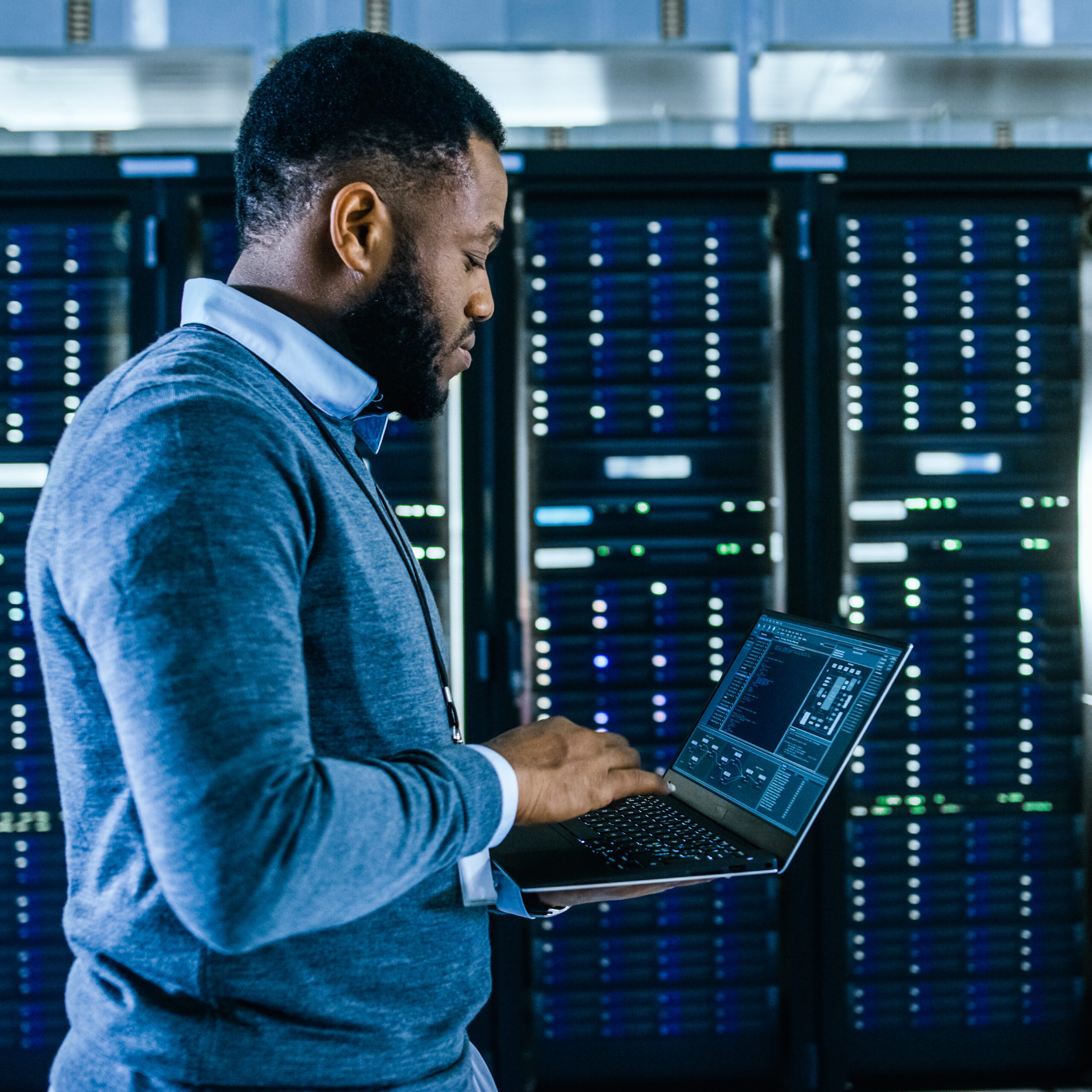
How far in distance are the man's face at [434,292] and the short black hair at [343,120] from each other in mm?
32

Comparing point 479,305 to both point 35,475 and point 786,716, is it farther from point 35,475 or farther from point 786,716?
point 35,475

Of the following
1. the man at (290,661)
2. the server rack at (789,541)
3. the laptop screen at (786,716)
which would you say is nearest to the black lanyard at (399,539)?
the man at (290,661)

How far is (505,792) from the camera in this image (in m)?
0.64

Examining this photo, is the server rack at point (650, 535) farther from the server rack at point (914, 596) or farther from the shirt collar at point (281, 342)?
the shirt collar at point (281, 342)

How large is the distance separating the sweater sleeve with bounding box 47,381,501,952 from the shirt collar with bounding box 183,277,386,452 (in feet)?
0.51

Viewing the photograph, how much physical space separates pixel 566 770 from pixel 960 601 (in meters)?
1.50

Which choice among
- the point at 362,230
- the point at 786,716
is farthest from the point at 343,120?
the point at 786,716

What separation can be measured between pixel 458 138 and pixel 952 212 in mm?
1580

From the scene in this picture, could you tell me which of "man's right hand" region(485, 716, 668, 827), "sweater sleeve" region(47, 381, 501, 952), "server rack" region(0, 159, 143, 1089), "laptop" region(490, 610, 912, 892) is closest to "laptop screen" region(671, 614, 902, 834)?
"laptop" region(490, 610, 912, 892)

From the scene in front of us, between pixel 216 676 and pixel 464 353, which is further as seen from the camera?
pixel 464 353

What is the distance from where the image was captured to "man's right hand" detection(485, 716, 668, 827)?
2.23 feet

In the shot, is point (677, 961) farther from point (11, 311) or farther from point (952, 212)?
point (11, 311)

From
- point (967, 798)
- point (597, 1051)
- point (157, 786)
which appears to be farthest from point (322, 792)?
point (967, 798)

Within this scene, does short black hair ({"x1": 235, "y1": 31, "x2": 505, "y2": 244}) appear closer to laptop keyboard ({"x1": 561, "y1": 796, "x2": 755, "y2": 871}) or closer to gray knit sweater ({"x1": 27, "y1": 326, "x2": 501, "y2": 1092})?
gray knit sweater ({"x1": 27, "y1": 326, "x2": 501, "y2": 1092})
